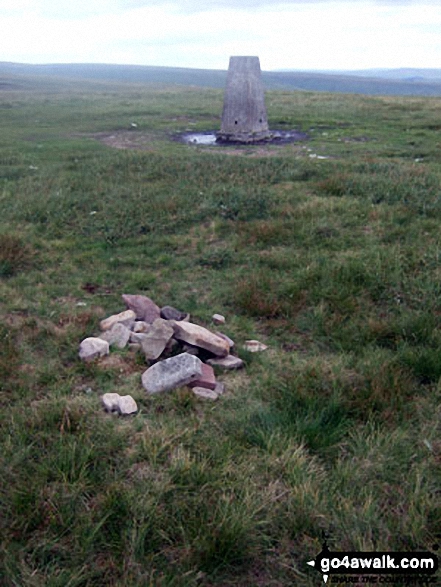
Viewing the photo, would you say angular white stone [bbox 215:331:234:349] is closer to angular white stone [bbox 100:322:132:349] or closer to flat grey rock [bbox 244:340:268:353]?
flat grey rock [bbox 244:340:268:353]

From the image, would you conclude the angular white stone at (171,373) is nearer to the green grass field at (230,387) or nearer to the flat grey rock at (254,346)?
the green grass field at (230,387)

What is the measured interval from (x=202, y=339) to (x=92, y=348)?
92 centimetres

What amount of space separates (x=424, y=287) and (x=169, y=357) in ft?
9.04

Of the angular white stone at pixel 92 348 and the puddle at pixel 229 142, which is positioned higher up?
the puddle at pixel 229 142

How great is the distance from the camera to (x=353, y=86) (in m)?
165

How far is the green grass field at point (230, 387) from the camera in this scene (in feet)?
8.05

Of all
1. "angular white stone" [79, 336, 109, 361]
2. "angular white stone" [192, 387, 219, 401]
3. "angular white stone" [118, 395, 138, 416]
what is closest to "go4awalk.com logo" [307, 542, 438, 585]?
"angular white stone" [192, 387, 219, 401]

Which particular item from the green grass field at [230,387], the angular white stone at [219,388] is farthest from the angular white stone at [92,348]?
the angular white stone at [219,388]

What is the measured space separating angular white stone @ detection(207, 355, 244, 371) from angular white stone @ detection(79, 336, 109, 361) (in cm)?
88

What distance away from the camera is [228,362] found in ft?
13.6

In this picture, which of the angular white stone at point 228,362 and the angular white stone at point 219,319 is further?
the angular white stone at point 219,319

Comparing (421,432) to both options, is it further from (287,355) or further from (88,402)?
(88,402)

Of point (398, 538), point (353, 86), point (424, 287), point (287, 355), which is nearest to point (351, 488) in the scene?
point (398, 538)

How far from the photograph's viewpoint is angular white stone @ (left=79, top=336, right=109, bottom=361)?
4223mm
